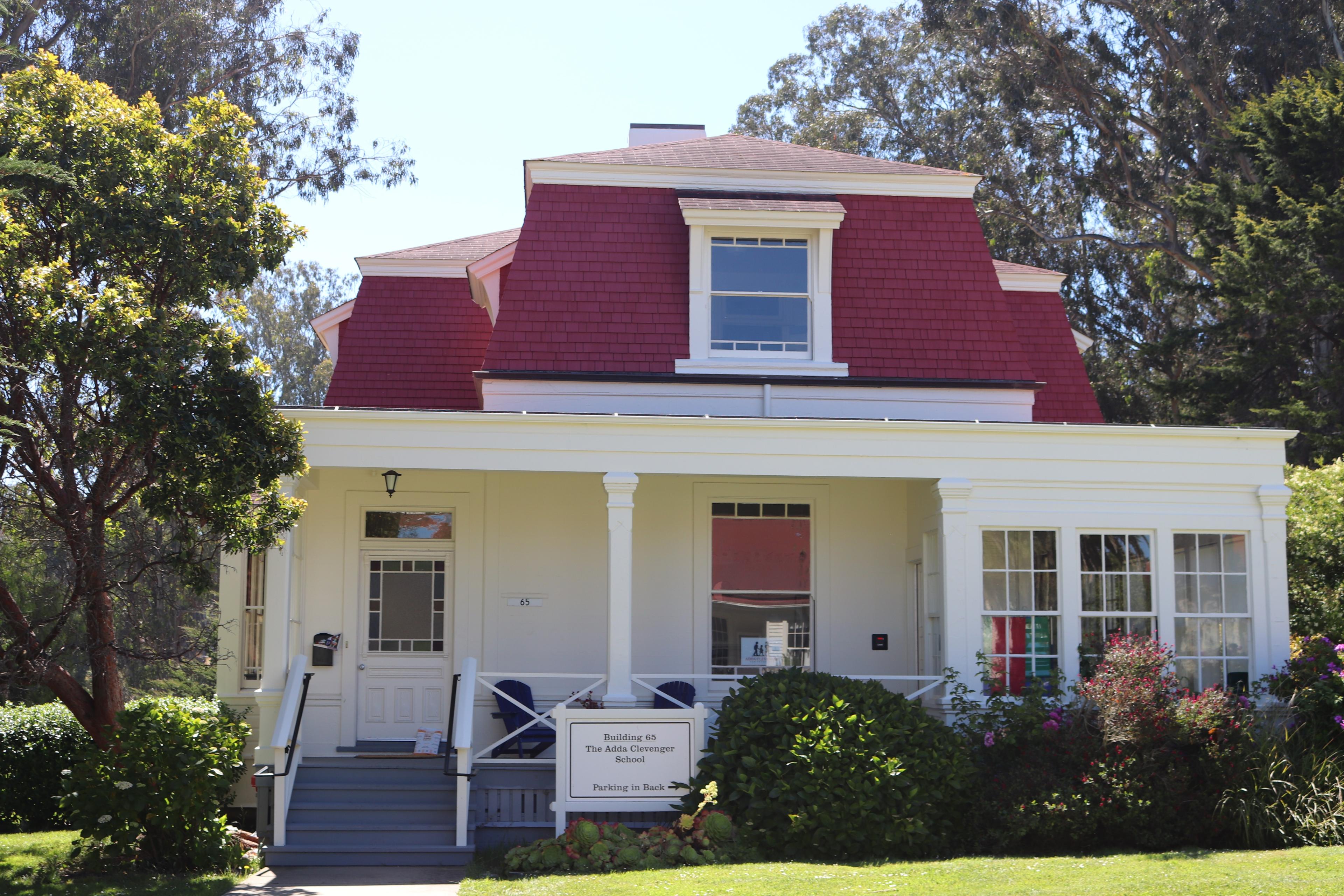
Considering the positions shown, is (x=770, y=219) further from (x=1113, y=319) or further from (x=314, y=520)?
(x=1113, y=319)

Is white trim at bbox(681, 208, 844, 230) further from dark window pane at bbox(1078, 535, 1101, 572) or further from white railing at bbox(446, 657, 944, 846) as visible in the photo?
white railing at bbox(446, 657, 944, 846)

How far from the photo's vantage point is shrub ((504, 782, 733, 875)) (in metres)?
10.2

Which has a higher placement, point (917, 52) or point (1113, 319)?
point (917, 52)

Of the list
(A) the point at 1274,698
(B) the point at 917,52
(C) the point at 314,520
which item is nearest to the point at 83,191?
(C) the point at 314,520

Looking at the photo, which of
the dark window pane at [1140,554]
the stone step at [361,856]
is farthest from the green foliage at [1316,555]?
the stone step at [361,856]

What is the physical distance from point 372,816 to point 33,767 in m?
5.15

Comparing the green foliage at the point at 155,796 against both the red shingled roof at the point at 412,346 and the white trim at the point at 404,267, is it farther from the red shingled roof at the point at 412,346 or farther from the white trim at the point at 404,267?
the white trim at the point at 404,267

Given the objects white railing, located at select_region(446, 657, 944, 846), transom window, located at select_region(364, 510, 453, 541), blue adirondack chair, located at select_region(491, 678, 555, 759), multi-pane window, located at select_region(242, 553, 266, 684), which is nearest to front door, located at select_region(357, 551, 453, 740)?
transom window, located at select_region(364, 510, 453, 541)

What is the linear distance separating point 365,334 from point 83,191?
22.2 feet

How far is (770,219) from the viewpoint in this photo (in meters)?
15.4

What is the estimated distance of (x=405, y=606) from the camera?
14.2m

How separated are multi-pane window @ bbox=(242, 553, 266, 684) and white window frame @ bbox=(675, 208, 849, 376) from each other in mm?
5354

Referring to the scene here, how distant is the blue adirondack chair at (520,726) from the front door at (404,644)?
2.79 ft

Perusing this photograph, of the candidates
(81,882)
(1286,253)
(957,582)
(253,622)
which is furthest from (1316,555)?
(81,882)
